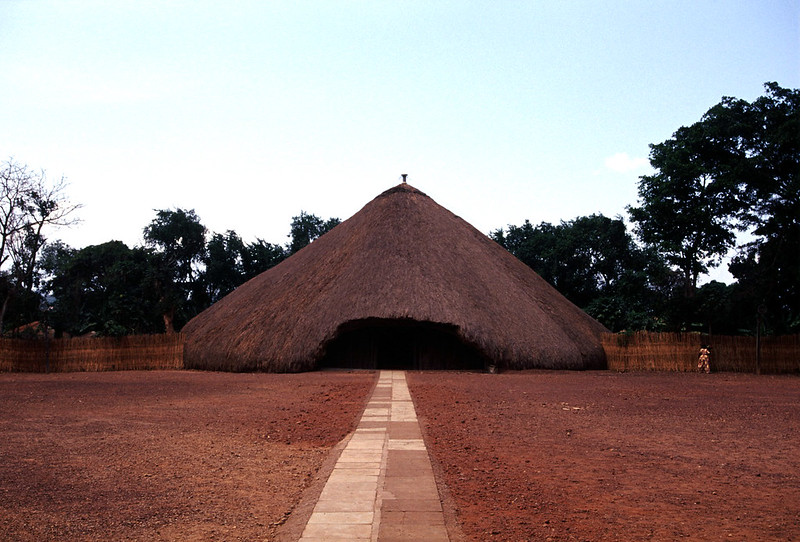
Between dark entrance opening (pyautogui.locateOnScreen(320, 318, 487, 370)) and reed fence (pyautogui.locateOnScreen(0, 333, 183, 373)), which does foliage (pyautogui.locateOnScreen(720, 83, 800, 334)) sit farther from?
reed fence (pyautogui.locateOnScreen(0, 333, 183, 373))

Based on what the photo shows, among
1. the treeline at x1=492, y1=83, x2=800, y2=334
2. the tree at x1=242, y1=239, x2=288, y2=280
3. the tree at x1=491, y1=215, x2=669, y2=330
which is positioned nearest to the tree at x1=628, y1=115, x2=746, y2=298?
the treeline at x1=492, y1=83, x2=800, y2=334

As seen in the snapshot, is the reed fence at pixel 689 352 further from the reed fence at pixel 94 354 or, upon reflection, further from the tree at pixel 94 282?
the tree at pixel 94 282

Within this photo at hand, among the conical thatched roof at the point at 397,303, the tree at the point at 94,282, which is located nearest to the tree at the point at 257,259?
the tree at the point at 94,282

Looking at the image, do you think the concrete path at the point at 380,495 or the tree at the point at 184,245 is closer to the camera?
the concrete path at the point at 380,495

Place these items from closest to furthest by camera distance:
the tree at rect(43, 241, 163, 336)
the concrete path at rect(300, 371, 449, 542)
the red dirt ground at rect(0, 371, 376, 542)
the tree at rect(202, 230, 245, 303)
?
1. the concrete path at rect(300, 371, 449, 542)
2. the red dirt ground at rect(0, 371, 376, 542)
3. the tree at rect(43, 241, 163, 336)
4. the tree at rect(202, 230, 245, 303)

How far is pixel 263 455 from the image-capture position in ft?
23.5

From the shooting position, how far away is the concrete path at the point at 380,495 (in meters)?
4.28

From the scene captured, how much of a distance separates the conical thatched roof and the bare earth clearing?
6566 millimetres

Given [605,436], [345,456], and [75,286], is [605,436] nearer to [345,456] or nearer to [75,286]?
[345,456]

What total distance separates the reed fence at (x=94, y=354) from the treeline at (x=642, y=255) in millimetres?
735

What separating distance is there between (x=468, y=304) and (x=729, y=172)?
12.1 metres

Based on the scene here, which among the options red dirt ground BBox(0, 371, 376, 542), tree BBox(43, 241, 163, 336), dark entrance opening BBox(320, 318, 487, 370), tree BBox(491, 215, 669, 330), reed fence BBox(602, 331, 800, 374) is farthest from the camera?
tree BBox(491, 215, 669, 330)

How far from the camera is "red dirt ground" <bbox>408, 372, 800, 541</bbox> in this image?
187 inches

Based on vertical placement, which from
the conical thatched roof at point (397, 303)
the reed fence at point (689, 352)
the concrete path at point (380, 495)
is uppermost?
the conical thatched roof at point (397, 303)
